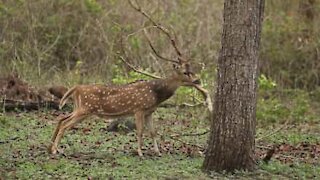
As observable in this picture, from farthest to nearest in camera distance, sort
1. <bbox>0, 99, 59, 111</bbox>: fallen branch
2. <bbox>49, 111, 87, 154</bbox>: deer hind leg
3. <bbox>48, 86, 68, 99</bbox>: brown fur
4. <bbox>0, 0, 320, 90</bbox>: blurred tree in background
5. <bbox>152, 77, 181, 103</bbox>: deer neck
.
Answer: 1. <bbox>0, 0, 320, 90</bbox>: blurred tree in background
2. <bbox>48, 86, 68, 99</bbox>: brown fur
3. <bbox>0, 99, 59, 111</bbox>: fallen branch
4. <bbox>152, 77, 181, 103</bbox>: deer neck
5. <bbox>49, 111, 87, 154</bbox>: deer hind leg

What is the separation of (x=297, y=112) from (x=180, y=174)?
20.0 feet

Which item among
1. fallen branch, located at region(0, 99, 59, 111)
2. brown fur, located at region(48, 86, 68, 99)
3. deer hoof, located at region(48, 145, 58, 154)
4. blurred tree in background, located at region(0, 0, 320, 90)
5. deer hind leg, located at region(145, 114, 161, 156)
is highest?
blurred tree in background, located at region(0, 0, 320, 90)

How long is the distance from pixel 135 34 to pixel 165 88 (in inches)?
299

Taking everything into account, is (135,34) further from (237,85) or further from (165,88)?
(237,85)

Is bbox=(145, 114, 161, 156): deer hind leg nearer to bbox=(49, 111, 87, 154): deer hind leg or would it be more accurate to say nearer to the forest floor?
the forest floor

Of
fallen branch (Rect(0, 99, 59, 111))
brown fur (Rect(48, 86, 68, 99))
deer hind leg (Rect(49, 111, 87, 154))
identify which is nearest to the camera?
deer hind leg (Rect(49, 111, 87, 154))

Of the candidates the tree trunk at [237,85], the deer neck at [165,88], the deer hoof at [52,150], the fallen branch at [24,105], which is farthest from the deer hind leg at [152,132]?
the fallen branch at [24,105]

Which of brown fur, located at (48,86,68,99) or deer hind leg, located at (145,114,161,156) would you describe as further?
brown fur, located at (48,86,68,99)

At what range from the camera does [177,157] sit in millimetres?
Result: 9539

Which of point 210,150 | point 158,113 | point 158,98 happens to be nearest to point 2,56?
point 158,113

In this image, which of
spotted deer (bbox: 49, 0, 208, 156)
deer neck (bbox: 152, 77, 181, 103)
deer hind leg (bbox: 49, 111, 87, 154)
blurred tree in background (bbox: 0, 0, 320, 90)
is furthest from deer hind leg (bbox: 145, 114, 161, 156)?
blurred tree in background (bbox: 0, 0, 320, 90)

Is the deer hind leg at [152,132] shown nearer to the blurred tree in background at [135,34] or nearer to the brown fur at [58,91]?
the brown fur at [58,91]

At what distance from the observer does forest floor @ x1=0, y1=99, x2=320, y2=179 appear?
8.42 meters

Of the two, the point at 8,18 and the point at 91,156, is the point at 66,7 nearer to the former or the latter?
the point at 8,18
